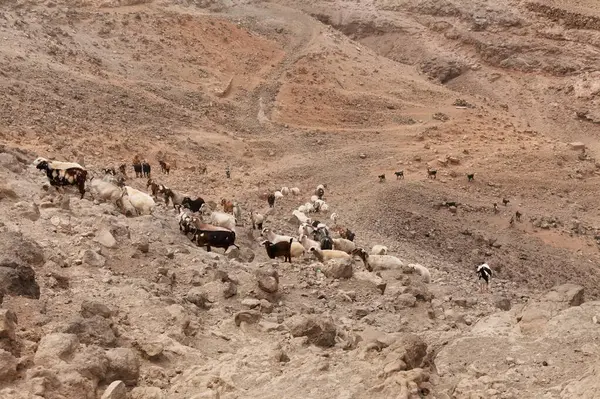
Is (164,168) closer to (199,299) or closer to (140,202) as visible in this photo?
(140,202)

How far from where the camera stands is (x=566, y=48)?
32406 millimetres

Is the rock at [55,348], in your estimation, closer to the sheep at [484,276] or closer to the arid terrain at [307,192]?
the arid terrain at [307,192]

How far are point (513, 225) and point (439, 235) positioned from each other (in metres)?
2.71

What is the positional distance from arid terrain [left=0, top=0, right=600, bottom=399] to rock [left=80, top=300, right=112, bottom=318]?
39 mm

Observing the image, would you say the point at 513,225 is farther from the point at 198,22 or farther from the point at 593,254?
the point at 198,22

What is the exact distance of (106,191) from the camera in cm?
1302

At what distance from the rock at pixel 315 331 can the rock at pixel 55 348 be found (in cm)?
255

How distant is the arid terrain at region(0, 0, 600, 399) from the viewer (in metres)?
7.06

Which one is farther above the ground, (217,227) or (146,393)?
(146,393)

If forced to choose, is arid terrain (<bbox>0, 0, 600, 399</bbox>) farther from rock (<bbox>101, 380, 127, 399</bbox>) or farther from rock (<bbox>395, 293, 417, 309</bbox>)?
rock (<bbox>101, 380, 127, 399</bbox>)

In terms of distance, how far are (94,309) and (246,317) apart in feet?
6.32

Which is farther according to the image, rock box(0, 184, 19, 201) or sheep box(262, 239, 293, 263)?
sheep box(262, 239, 293, 263)

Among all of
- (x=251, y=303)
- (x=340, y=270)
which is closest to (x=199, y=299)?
(x=251, y=303)

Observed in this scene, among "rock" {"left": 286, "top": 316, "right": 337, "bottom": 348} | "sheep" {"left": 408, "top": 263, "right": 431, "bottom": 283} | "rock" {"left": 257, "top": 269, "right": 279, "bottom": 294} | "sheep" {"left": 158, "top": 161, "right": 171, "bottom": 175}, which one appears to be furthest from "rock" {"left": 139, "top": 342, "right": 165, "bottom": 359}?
"sheep" {"left": 158, "top": 161, "right": 171, "bottom": 175}
